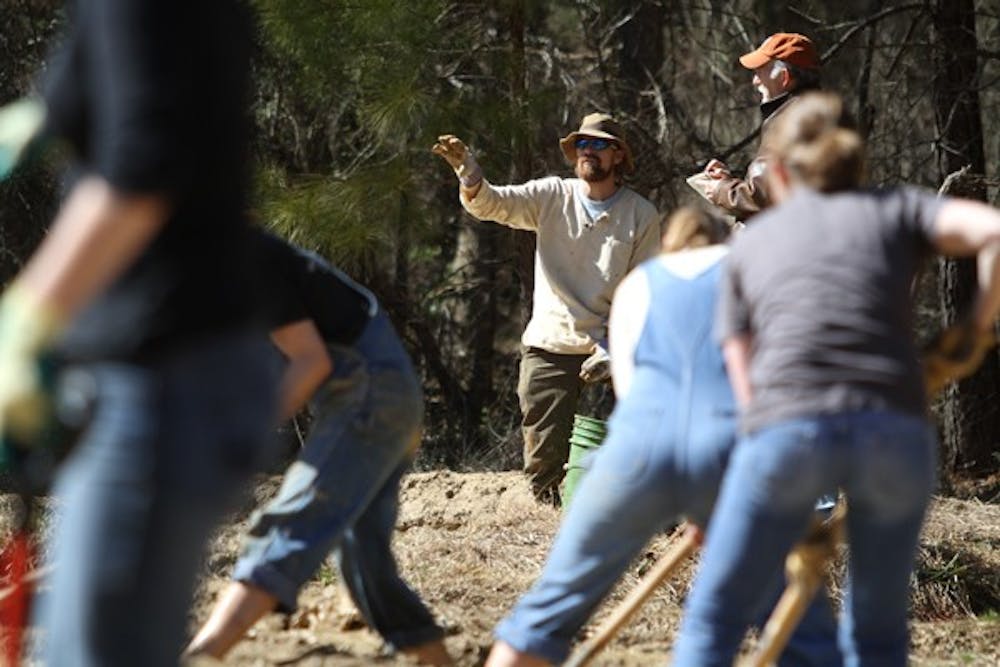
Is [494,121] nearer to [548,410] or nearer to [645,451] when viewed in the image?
[548,410]

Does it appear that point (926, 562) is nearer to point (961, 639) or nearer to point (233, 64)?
point (961, 639)

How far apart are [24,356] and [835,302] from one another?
5.51 ft

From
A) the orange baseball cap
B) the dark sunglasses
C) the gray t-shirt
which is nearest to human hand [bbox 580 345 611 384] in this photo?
the dark sunglasses

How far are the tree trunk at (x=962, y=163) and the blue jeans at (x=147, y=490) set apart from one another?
758 centimetres

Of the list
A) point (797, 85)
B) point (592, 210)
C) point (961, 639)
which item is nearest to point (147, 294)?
point (797, 85)

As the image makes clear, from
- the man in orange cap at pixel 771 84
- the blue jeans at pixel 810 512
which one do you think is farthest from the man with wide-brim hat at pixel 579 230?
the blue jeans at pixel 810 512

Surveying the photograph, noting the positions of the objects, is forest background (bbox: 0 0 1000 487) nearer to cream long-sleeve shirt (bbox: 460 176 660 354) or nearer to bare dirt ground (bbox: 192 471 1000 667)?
cream long-sleeve shirt (bbox: 460 176 660 354)

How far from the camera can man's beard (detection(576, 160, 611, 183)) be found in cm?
768

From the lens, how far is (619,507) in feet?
13.1

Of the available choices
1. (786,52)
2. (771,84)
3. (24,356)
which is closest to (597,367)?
(771,84)

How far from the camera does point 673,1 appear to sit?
11.0 metres

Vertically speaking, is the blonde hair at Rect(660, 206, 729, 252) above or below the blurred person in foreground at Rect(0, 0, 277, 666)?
below

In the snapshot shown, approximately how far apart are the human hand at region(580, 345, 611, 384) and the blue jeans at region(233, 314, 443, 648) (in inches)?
110

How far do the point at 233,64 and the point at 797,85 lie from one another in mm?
4060
